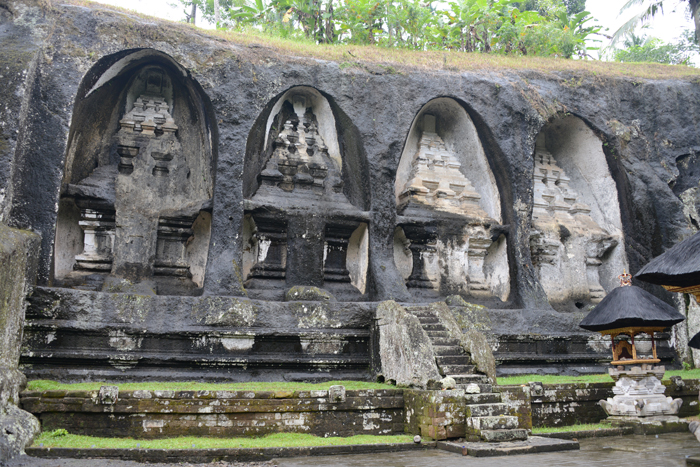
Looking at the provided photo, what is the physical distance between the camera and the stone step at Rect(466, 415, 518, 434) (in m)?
6.23

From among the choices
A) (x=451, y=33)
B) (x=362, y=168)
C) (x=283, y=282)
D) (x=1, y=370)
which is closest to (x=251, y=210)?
(x=283, y=282)

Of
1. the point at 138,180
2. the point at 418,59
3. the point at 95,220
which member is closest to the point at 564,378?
the point at 418,59

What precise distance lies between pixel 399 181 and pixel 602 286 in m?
4.84

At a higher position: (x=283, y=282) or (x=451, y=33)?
(x=451, y=33)

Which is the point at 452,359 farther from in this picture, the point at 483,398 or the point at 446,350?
the point at 483,398

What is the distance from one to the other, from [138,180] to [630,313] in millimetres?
8094

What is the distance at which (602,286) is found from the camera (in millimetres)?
12008

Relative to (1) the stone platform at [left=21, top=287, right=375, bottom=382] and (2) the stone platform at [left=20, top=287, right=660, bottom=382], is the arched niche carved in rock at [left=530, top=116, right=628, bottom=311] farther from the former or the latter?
(1) the stone platform at [left=21, top=287, right=375, bottom=382]

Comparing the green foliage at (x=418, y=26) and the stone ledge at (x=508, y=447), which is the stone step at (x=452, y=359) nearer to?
the stone ledge at (x=508, y=447)

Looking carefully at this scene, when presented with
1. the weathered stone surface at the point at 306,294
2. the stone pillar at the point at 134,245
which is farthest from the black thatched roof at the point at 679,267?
the stone pillar at the point at 134,245

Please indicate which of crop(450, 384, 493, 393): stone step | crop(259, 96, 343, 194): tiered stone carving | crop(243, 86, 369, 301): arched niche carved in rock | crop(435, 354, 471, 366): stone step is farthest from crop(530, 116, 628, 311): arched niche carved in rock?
crop(450, 384, 493, 393): stone step

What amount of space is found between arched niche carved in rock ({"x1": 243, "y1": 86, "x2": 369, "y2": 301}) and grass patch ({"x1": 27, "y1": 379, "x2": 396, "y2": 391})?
7.21 ft

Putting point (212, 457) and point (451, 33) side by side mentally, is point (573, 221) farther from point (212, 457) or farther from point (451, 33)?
point (212, 457)

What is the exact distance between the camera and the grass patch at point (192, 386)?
21.0ft
